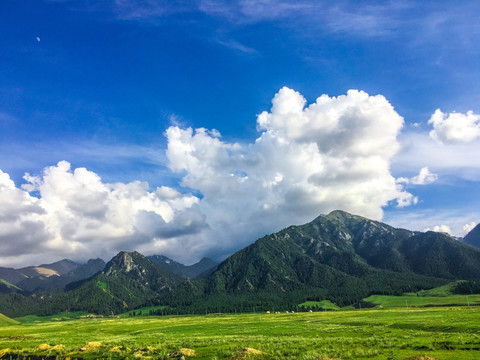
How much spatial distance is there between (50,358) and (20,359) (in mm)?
7583

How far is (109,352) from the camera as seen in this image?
68.9 m

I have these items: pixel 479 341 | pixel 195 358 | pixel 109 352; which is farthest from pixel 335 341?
pixel 109 352

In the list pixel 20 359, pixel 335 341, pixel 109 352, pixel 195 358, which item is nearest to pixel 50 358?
pixel 20 359

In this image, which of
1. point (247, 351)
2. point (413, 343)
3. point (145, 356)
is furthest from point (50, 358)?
point (413, 343)

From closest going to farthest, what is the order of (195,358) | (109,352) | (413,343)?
(413,343)
(195,358)
(109,352)

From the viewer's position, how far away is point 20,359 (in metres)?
70.4

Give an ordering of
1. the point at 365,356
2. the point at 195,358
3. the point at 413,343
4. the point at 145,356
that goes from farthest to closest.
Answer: the point at 145,356 < the point at 195,358 < the point at 413,343 < the point at 365,356

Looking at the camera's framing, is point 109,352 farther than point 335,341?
Yes

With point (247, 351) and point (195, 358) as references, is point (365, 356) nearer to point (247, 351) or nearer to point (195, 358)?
point (247, 351)

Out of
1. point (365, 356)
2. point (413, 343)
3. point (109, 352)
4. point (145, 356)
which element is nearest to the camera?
point (365, 356)

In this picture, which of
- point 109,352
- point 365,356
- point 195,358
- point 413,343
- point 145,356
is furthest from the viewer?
point 109,352

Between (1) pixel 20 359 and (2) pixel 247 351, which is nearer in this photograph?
(2) pixel 247 351

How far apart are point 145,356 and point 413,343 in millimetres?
50013

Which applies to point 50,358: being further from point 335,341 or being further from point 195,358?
point 335,341
